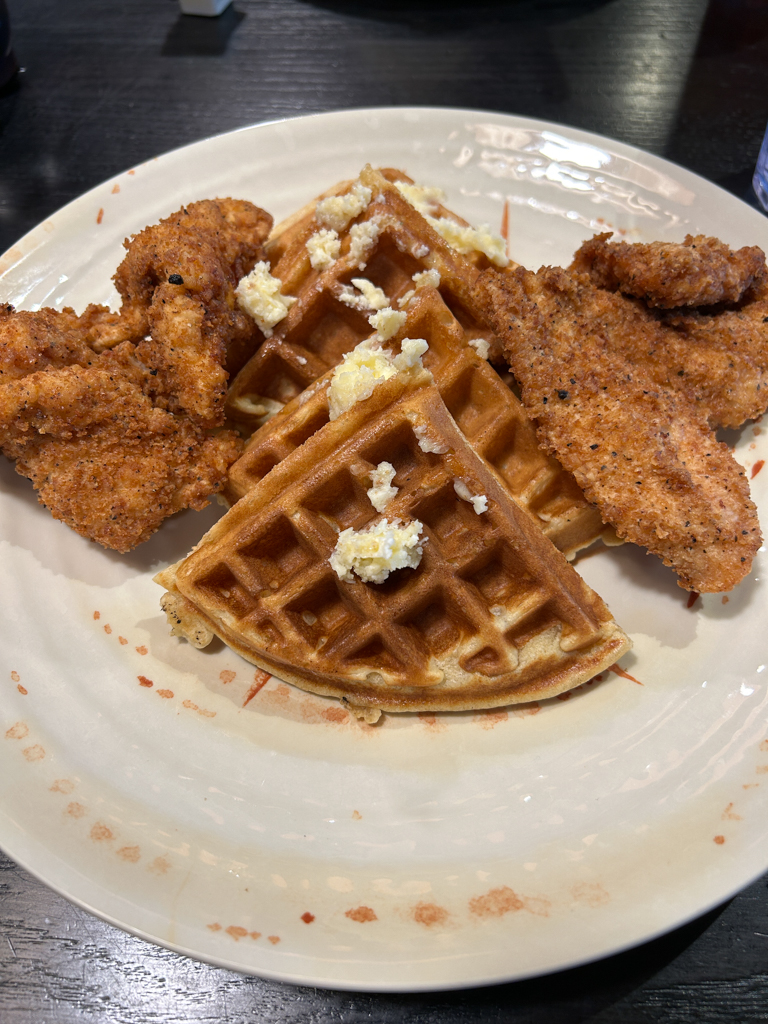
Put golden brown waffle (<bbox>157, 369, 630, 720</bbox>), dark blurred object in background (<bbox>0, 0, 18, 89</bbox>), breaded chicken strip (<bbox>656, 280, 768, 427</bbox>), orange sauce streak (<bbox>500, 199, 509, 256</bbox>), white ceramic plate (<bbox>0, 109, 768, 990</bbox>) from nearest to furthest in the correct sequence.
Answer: white ceramic plate (<bbox>0, 109, 768, 990</bbox>), golden brown waffle (<bbox>157, 369, 630, 720</bbox>), breaded chicken strip (<bbox>656, 280, 768, 427</bbox>), orange sauce streak (<bbox>500, 199, 509, 256</bbox>), dark blurred object in background (<bbox>0, 0, 18, 89</bbox>)

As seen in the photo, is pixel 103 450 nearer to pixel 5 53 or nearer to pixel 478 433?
pixel 478 433

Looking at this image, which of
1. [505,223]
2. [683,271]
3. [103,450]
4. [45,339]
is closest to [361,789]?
[103,450]

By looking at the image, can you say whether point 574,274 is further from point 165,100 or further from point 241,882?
point 165,100

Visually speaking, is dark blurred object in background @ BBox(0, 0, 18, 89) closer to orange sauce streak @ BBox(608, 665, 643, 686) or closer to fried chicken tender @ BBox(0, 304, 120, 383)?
fried chicken tender @ BBox(0, 304, 120, 383)

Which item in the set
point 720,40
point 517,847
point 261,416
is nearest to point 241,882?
point 517,847

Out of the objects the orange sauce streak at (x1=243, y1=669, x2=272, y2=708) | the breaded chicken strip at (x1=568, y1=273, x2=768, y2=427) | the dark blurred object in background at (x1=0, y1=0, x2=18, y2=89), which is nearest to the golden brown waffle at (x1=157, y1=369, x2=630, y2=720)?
the orange sauce streak at (x1=243, y1=669, x2=272, y2=708)
